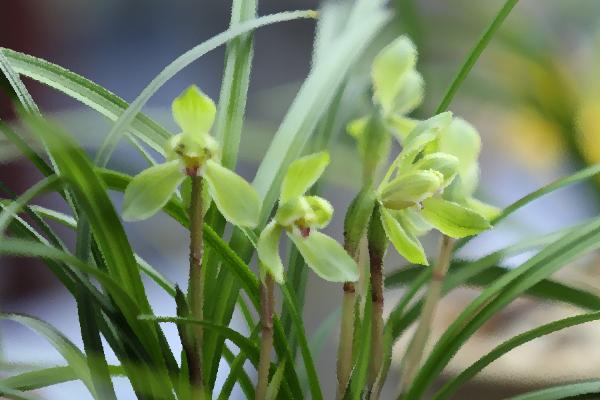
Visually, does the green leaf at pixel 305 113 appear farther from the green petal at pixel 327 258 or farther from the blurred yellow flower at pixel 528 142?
the blurred yellow flower at pixel 528 142

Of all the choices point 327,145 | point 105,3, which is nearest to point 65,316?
point 105,3

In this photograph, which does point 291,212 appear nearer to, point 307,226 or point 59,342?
point 307,226

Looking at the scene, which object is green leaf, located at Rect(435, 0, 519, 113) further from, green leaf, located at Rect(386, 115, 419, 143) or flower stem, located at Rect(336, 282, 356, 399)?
flower stem, located at Rect(336, 282, 356, 399)

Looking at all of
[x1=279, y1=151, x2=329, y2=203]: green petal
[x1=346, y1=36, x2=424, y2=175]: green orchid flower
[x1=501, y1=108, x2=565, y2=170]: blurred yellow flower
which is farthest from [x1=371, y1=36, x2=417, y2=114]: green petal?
[x1=501, y1=108, x2=565, y2=170]: blurred yellow flower

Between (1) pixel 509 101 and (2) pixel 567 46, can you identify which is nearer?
(1) pixel 509 101

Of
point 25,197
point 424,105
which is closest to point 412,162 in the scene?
point 25,197

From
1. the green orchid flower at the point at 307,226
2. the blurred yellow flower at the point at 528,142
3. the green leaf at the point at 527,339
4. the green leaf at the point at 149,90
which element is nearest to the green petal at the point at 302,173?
the green orchid flower at the point at 307,226

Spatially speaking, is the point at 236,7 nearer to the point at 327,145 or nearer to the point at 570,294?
the point at 327,145
